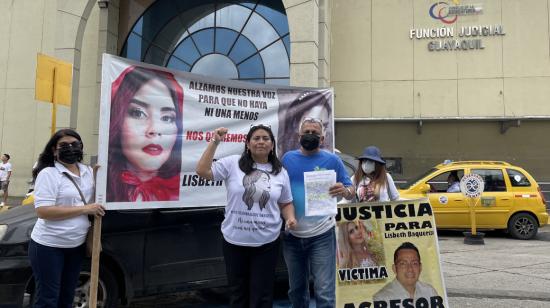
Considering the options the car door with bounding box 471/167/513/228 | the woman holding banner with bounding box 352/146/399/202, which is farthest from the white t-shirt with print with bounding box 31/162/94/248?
the car door with bounding box 471/167/513/228

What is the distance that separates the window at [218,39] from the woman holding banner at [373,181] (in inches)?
406

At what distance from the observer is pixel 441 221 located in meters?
10.7

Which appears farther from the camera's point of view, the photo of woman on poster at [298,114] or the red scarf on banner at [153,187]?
the photo of woman on poster at [298,114]

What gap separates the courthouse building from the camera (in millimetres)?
14852

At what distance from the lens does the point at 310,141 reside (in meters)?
3.64

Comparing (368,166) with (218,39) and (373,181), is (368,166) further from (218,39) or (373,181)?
(218,39)

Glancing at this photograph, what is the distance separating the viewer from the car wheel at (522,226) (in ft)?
34.8

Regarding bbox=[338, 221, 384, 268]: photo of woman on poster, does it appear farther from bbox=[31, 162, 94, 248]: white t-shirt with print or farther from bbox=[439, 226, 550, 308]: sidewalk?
bbox=[31, 162, 94, 248]: white t-shirt with print


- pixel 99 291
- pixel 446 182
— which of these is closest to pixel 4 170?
pixel 99 291

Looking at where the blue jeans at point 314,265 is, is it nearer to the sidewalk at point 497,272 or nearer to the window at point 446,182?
the sidewalk at point 497,272

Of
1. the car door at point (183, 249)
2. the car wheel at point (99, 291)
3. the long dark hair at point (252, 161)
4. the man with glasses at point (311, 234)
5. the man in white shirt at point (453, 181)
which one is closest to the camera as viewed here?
the long dark hair at point (252, 161)

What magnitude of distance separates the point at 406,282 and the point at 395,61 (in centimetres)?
1261

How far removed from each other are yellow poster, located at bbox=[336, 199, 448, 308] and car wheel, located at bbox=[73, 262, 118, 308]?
218 centimetres

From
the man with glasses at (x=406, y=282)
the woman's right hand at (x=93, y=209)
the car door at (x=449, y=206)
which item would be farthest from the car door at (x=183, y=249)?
the car door at (x=449, y=206)
